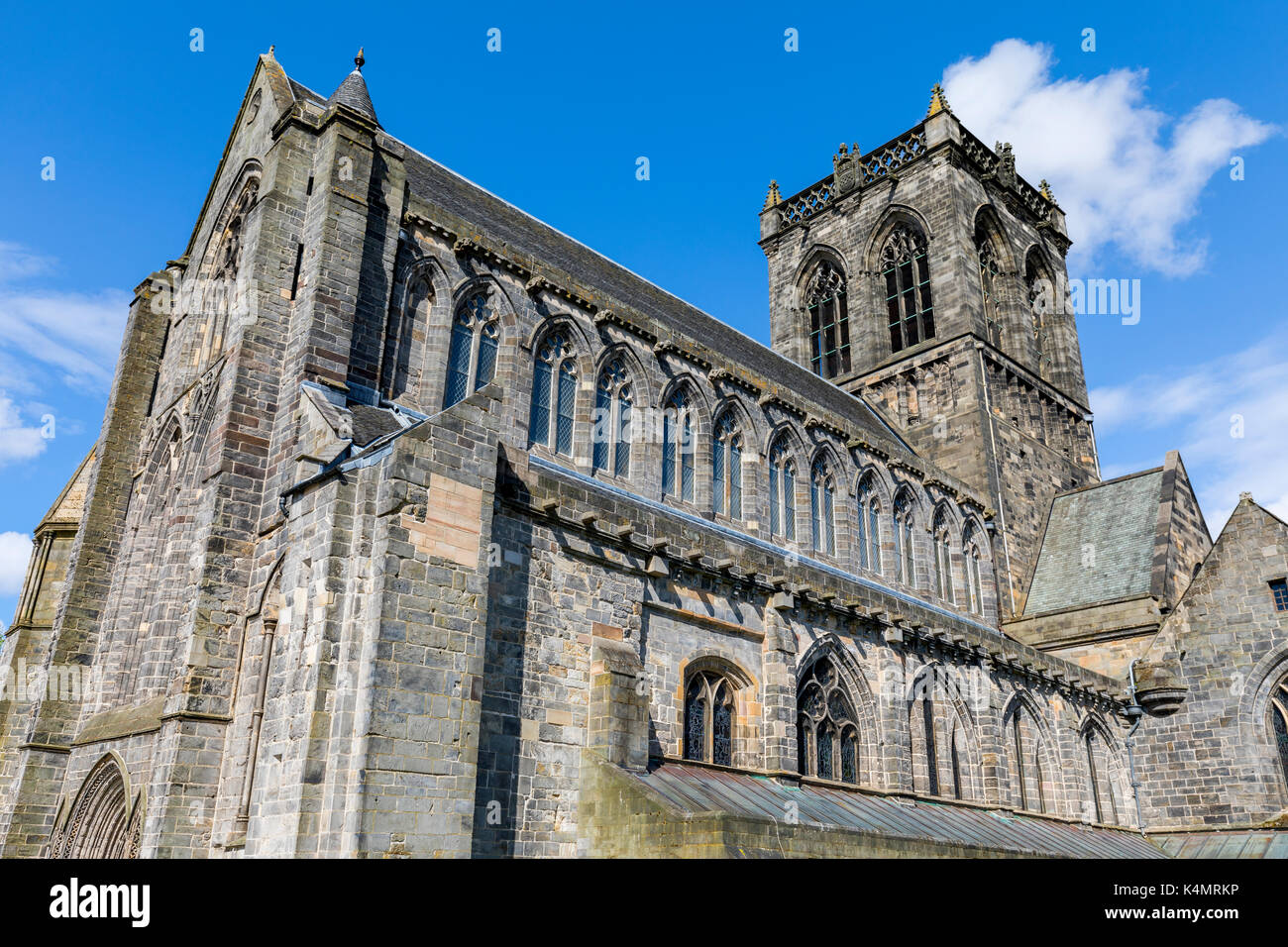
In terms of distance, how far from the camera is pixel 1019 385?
1505 inches

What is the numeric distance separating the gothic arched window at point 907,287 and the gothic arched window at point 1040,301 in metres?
5.14

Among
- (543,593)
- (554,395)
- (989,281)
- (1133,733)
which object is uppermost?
(989,281)

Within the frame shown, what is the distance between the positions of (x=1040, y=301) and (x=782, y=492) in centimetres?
2268

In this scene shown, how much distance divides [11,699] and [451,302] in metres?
11.4

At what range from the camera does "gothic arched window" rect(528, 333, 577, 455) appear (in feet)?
69.4

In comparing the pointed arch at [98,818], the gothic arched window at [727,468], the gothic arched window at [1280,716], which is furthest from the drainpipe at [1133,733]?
the pointed arch at [98,818]

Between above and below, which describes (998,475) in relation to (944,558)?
above

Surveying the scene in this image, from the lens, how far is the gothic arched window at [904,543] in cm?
2961

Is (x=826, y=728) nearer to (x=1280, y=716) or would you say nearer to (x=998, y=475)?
(x=1280, y=716)

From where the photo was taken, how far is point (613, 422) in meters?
22.7

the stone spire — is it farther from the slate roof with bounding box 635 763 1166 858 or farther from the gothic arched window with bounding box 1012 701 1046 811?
the gothic arched window with bounding box 1012 701 1046 811

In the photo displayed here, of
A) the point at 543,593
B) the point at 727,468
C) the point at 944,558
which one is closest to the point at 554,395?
the point at 727,468
